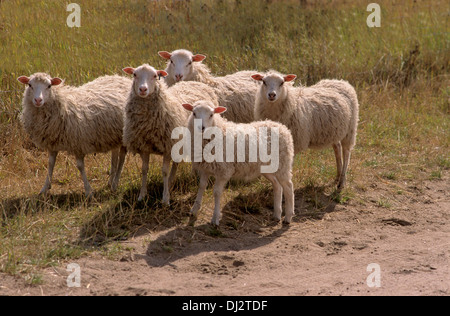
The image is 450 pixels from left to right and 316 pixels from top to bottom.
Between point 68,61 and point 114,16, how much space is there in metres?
1.99

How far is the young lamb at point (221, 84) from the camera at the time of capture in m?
7.82

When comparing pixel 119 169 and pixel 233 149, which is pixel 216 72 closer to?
pixel 119 169

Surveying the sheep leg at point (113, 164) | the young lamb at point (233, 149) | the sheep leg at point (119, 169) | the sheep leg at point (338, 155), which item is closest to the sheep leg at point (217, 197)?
the young lamb at point (233, 149)

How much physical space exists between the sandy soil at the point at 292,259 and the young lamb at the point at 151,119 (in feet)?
3.30

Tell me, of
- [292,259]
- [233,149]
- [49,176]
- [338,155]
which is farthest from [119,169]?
[338,155]

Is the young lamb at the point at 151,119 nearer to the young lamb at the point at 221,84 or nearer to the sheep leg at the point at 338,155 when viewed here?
the young lamb at the point at 221,84

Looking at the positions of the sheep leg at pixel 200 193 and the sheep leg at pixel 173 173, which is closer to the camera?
the sheep leg at pixel 200 193

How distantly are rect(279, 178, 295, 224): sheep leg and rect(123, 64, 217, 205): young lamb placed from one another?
1321 mm

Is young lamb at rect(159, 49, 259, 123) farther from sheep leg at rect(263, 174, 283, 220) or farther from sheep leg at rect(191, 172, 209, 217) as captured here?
sheep leg at rect(191, 172, 209, 217)

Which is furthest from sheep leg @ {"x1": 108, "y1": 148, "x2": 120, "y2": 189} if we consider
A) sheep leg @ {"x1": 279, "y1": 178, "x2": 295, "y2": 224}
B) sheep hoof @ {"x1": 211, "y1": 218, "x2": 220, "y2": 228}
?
sheep leg @ {"x1": 279, "y1": 178, "x2": 295, "y2": 224}

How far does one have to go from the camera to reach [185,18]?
11695 millimetres

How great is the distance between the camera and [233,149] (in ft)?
20.0

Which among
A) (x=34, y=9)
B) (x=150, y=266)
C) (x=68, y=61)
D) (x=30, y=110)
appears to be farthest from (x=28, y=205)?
(x=34, y=9)

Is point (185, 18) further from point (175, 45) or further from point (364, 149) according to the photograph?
point (364, 149)
